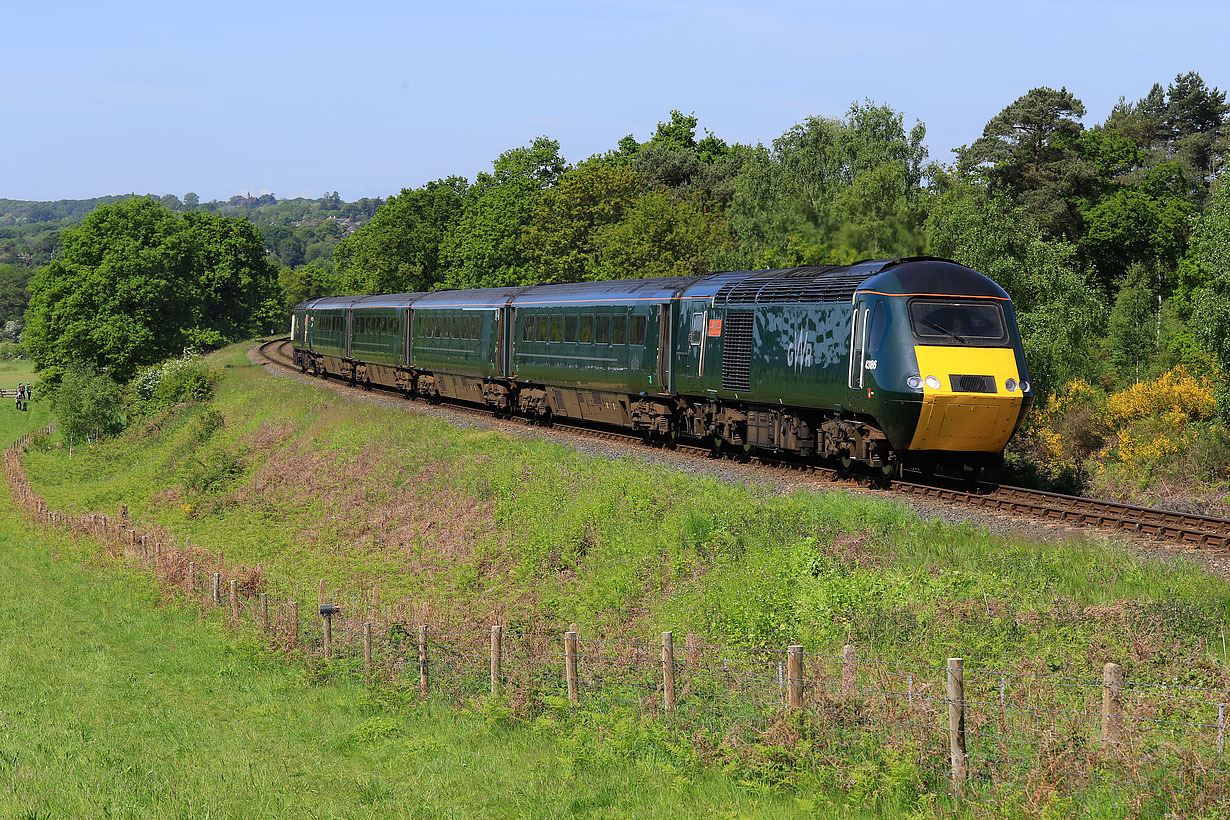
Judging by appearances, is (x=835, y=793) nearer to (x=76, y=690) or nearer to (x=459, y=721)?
(x=459, y=721)

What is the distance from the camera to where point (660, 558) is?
18.8 meters

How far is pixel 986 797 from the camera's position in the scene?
30.6ft

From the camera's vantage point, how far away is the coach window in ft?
94.6

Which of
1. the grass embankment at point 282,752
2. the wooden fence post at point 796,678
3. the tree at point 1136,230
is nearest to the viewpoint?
the wooden fence post at point 796,678

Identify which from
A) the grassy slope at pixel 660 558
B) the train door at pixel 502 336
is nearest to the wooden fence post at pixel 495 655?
the grassy slope at pixel 660 558

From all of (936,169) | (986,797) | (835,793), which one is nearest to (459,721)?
(835,793)

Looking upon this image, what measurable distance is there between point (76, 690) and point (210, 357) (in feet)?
209

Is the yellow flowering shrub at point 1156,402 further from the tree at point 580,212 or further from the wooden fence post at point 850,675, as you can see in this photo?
the tree at point 580,212

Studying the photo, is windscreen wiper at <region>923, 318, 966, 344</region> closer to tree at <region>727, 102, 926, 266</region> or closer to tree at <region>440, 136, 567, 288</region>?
tree at <region>727, 102, 926, 266</region>

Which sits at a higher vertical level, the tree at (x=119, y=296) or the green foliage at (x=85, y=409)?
the tree at (x=119, y=296)

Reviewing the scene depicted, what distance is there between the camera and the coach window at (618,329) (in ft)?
94.6

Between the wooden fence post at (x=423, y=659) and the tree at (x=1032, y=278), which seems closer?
the wooden fence post at (x=423, y=659)

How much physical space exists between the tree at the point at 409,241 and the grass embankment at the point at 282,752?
2825 inches

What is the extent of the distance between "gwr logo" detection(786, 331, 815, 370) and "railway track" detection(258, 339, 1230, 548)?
224 centimetres
